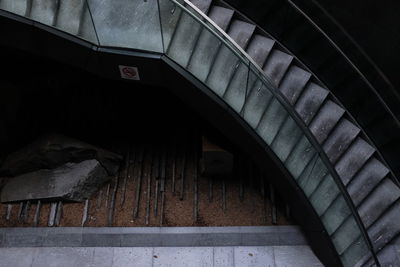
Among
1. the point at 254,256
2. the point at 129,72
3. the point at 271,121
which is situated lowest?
the point at 254,256

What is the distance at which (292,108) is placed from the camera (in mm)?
10008

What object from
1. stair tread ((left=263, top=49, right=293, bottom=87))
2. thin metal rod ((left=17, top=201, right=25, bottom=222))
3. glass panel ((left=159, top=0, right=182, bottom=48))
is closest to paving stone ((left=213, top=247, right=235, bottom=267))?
stair tread ((left=263, top=49, right=293, bottom=87))

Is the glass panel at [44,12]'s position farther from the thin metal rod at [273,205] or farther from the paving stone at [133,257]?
the thin metal rod at [273,205]

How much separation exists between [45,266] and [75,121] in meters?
3.18

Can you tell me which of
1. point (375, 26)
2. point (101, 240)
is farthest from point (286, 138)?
point (101, 240)

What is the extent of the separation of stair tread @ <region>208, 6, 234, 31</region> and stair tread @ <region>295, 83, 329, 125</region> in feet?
6.91

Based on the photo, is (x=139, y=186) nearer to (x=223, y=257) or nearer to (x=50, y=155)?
(x=50, y=155)

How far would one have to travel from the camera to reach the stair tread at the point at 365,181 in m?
11.5

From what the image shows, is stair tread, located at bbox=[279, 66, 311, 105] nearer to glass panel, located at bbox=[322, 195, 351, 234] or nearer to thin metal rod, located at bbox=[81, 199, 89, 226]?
glass panel, located at bbox=[322, 195, 351, 234]

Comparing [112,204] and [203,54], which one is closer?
[203,54]

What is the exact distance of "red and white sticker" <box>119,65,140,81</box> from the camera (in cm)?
1039

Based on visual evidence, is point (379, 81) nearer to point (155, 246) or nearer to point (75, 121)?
point (155, 246)

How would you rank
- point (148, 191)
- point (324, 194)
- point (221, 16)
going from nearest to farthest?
point (324, 194)
point (221, 16)
point (148, 191)

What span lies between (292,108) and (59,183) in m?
5.01
